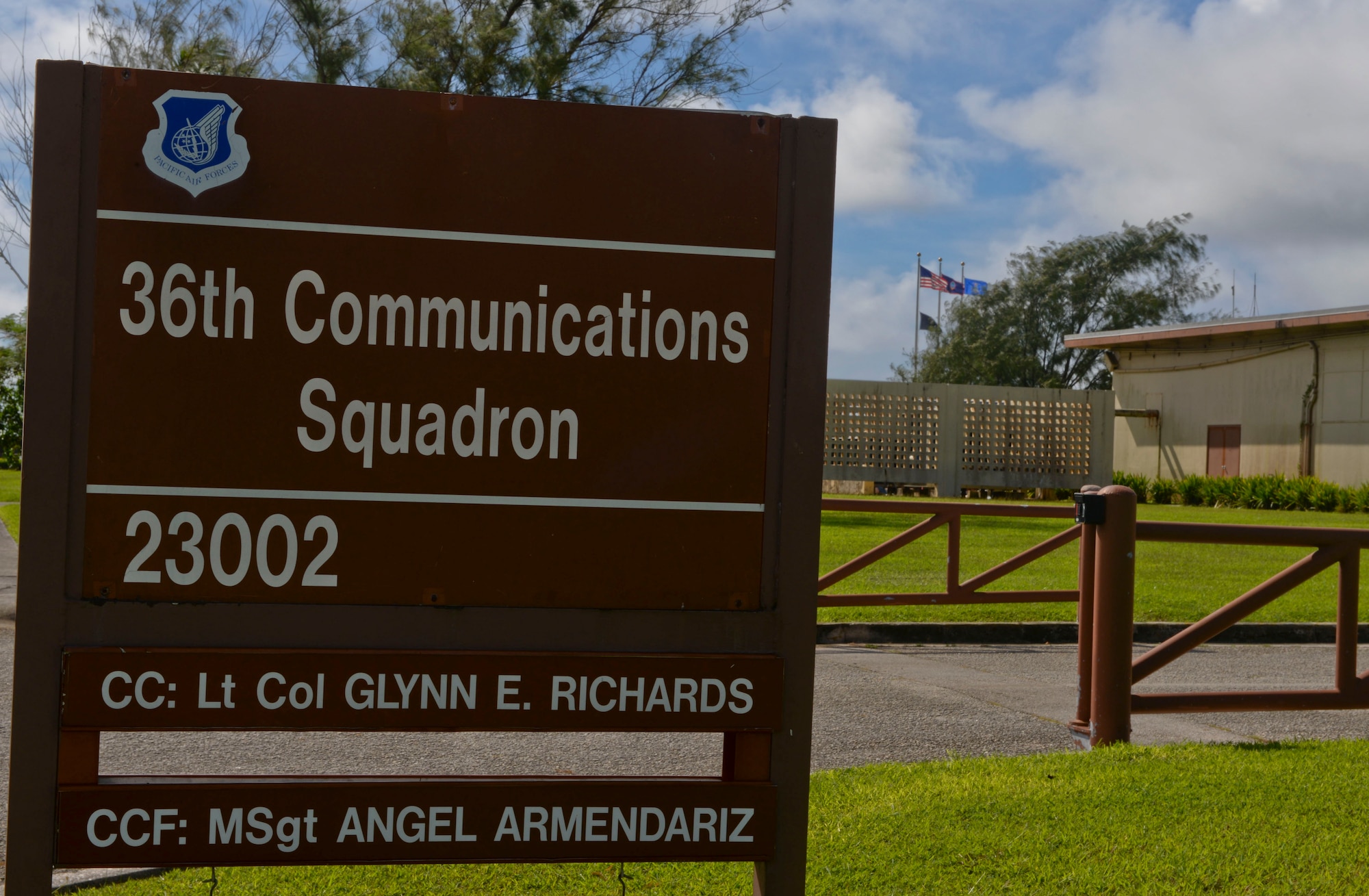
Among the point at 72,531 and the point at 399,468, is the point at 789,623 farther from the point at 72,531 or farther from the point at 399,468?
the point at 72,531

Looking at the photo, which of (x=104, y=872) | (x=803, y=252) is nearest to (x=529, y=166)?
(x=803, y=252)

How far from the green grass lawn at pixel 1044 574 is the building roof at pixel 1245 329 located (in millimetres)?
8893

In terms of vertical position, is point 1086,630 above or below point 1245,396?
below

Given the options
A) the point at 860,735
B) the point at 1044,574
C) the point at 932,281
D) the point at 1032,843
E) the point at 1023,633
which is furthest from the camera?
→ the point at 932,281

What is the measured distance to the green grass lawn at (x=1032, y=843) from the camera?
139 inches

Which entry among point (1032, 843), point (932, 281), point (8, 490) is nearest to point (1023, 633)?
point (1032, 843)

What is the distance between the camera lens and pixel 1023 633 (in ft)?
31.9

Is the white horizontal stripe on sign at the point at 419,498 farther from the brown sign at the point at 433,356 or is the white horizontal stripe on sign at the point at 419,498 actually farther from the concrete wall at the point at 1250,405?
the concrete wall at the point at 1250,405

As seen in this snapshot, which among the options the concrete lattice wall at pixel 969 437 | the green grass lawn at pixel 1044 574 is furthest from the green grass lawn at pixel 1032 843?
the concrete lattice wall at pixel 969 437

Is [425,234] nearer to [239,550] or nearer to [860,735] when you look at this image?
[239,550]

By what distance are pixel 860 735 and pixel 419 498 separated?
4029mm

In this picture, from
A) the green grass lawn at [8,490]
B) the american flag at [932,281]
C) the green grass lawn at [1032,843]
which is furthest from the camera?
the american flag at [932,281]

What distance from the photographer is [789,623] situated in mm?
2502

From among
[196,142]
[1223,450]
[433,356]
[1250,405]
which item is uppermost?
[1250,405]
